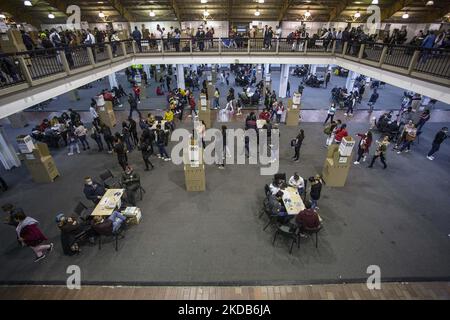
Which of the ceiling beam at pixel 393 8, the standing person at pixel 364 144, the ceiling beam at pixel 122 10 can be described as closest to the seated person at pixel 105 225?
the standing person at pixel 364 144

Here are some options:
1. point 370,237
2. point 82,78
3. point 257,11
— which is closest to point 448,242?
point 370,237

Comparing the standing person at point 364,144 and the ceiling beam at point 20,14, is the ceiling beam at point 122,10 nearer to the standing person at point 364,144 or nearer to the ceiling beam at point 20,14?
the ceiling beam at point 20,14

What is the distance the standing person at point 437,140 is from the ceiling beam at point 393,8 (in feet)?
56.1

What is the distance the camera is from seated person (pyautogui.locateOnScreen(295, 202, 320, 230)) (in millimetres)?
5605

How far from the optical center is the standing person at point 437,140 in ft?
30.0

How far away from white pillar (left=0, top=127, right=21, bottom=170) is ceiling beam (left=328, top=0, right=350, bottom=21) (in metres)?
26.4

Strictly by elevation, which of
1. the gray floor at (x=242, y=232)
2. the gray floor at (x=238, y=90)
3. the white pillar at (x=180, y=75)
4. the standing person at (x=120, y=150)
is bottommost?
the gray floor at (x=242, y=232)

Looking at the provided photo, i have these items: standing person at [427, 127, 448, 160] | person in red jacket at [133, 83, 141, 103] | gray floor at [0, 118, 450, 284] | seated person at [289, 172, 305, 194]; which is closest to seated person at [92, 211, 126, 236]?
gray floor at [0, 118, 450, 284]

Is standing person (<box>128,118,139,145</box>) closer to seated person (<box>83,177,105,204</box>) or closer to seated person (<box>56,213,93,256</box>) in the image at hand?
seated person (<box>83,177,105,204</box>)

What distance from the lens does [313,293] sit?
5.09 metres

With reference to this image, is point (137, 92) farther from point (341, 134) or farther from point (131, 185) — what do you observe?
point (341, 134)

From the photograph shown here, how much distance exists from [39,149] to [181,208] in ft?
19.1

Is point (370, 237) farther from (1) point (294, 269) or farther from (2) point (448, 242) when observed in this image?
(1) point (294, 269)

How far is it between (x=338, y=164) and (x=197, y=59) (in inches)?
457
